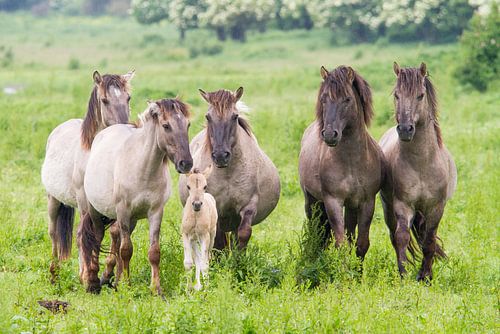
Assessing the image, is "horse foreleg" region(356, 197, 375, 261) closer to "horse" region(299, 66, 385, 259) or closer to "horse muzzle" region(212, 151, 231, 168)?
"horse" region(299, 66, 385, 259)

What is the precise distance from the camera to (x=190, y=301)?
720cm

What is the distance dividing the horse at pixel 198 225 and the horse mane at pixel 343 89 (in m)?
1.38

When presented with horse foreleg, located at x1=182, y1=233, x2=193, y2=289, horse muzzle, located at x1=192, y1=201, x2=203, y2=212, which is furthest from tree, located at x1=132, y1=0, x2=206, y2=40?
horse muzzle, located at x1=192, y1=201, x2=203, y2=212

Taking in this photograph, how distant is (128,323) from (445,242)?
562 cm

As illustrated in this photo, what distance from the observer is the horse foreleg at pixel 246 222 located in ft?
29.6

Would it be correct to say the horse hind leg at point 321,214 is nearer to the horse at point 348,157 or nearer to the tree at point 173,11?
the horse at point 348,157

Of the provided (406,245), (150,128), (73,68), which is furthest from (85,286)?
(73,68)

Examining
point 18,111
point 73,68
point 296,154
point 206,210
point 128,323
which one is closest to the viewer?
point 128,323

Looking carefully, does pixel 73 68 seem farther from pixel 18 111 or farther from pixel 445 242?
pixel 445 242

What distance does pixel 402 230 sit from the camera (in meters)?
8.94

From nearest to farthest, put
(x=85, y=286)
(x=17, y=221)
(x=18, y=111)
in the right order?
1. (x=85, y=286)
2. (x=17, y=221)
3. (x=18, y=111)

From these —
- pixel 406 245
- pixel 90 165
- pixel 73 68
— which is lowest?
pixel 73 68

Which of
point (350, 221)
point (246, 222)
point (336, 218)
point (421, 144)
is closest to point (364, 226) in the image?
point (336, 218)

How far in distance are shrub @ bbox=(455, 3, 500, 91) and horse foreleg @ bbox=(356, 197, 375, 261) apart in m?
16.3
